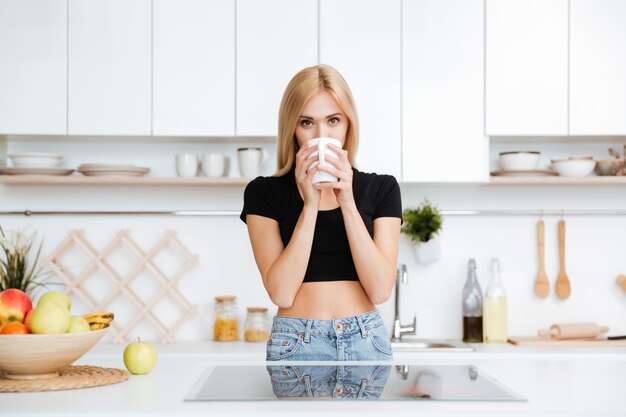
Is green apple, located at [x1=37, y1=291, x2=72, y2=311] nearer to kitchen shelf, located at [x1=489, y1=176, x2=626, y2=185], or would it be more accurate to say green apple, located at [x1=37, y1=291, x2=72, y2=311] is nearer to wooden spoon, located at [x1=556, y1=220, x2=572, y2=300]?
kitchen shelf, located at [x1=489, y1=176, x2=626, y2=185]

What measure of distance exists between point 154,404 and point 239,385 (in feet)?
0.55

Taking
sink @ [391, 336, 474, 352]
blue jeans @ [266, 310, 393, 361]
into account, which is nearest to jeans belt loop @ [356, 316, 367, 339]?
blue jeans @ [266, 310, 393, 361]

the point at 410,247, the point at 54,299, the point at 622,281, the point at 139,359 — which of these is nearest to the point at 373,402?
the point at 139,359

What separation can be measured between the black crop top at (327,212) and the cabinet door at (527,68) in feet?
3.95

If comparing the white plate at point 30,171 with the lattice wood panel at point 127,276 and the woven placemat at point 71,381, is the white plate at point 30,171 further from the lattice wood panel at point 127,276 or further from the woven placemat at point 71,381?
the woven placemat at point 71,381

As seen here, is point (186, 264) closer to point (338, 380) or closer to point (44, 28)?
point (44, 28)

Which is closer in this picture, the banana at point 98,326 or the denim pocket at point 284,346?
the banana at point 98,326

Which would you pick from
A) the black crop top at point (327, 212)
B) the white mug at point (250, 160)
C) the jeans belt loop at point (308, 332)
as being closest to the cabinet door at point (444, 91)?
the white mug at point (250, 160)

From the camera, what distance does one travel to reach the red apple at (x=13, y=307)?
1.35 meters

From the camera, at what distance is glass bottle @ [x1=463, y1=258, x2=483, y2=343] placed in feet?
9.86

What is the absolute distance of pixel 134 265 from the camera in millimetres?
3141

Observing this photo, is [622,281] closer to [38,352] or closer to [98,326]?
[98,326]

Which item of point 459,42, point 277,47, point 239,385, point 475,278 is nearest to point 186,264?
point 277,47

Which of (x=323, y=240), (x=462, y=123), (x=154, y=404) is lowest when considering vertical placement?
(x=154, y=404)
